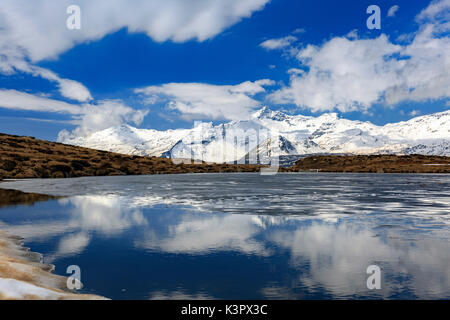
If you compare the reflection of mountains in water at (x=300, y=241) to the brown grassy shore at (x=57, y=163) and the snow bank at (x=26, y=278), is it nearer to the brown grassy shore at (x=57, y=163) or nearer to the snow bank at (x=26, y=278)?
the snow bank at (x=26, y=278)

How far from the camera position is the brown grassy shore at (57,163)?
119062 millimetres

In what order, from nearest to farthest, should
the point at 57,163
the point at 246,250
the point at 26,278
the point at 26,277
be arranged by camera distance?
the point at 26,278 < the point at 26,277 < the point at 246,250 < the point at 57,163

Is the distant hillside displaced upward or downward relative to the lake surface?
upward

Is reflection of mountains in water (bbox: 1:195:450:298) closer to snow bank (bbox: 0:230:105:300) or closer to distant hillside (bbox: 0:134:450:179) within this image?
snow bank (bbox: 0:230:105:300)

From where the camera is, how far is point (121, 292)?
12750mm

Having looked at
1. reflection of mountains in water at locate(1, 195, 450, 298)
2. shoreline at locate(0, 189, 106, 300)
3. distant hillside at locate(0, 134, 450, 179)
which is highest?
distant hillside at locate(0, 134, 450, 179)

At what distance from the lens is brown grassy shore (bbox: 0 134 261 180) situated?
119 metres

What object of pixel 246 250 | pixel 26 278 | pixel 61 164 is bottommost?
pixel 246 250

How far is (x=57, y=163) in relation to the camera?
13150 cm

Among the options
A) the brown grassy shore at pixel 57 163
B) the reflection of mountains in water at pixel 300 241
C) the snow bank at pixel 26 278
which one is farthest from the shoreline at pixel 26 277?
the brown grassy shore at pixel 57 163

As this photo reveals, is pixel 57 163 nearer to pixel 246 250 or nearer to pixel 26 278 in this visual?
pixel 246 250

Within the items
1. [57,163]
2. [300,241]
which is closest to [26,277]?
[300,241]

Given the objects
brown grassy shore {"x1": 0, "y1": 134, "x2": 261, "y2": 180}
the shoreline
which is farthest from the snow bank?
brown grassy shore {"x1": 0, "y1": 134, "x2": 261, "y2": 180}
